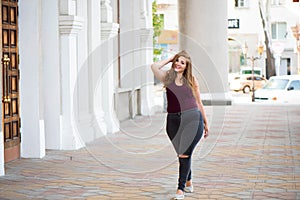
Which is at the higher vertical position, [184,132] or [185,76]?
[185,76]

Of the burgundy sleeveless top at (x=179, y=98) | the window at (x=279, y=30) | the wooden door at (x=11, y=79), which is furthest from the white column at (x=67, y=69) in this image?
the window at (x=279, y=30)

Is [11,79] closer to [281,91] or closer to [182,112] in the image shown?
[182,112]

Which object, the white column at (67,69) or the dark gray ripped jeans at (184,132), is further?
the white column at (67,69)

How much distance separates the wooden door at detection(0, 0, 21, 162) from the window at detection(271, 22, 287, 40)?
43.0 meters

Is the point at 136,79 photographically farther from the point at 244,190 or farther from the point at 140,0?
the point at 244,190

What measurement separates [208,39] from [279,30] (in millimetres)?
30443

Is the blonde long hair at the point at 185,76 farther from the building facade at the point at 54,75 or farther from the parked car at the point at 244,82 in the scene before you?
the parked car at the point at 244,82

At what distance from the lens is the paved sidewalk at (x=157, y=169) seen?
8.57 meters

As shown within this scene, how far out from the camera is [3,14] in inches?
426

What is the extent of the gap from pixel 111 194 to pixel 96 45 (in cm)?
620

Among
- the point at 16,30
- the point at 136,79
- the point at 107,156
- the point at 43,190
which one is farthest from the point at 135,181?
the point at 136,79

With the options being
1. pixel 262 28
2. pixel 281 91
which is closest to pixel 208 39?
pixel 281 91

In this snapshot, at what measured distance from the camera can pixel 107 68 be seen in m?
→ 15.2

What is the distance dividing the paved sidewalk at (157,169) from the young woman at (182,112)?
0.55m
